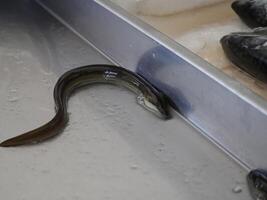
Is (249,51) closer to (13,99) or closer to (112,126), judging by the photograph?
(112,126)

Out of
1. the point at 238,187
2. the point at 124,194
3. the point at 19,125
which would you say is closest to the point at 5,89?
the point at 19,125

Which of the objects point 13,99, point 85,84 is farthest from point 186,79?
point 13,99

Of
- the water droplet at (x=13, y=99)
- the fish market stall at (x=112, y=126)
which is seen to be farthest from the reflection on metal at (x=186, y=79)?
the water droplet at (x=13, y=99)

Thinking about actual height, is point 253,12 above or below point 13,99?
above

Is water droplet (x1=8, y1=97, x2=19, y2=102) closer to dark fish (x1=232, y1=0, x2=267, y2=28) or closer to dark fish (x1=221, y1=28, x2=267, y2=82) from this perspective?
dark fish (x1=221, y1=28, x2=267, y2=82)

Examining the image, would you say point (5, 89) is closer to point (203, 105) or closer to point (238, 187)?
point (203, 105)

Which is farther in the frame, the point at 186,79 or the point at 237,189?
the point at 186,79
